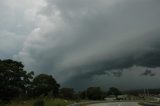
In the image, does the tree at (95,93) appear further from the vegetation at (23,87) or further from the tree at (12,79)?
the tree at (12,79)

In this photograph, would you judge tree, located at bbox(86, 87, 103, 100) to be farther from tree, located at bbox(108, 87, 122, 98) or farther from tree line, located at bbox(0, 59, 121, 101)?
tree, located at bbox(108, 87, 122, 98)

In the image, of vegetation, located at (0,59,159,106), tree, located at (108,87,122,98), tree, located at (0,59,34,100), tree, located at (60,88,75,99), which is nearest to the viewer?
vegetation, located at (0,59,159,106)

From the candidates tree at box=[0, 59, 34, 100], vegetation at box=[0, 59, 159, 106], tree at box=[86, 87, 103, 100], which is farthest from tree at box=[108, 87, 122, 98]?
tree at box=[0, 59, 34, 100]

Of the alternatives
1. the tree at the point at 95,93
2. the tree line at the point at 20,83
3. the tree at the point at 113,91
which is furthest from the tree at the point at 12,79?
the tree at the point at 113,91

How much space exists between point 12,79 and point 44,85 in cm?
3372

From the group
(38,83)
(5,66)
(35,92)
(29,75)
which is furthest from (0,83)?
(38,83)

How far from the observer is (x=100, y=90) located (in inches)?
5945

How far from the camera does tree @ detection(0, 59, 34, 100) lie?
76.4 meters

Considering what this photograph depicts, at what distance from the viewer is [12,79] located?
3329 inches

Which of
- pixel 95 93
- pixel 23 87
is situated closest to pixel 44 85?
pixel 23 87

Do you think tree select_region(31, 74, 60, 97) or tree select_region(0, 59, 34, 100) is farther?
tree select_region(31, 74, 60, 97)

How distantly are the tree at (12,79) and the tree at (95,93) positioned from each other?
6218 cm

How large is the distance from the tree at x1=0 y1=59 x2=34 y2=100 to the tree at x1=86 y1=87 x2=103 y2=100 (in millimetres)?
62177

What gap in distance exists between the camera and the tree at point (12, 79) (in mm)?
76438
